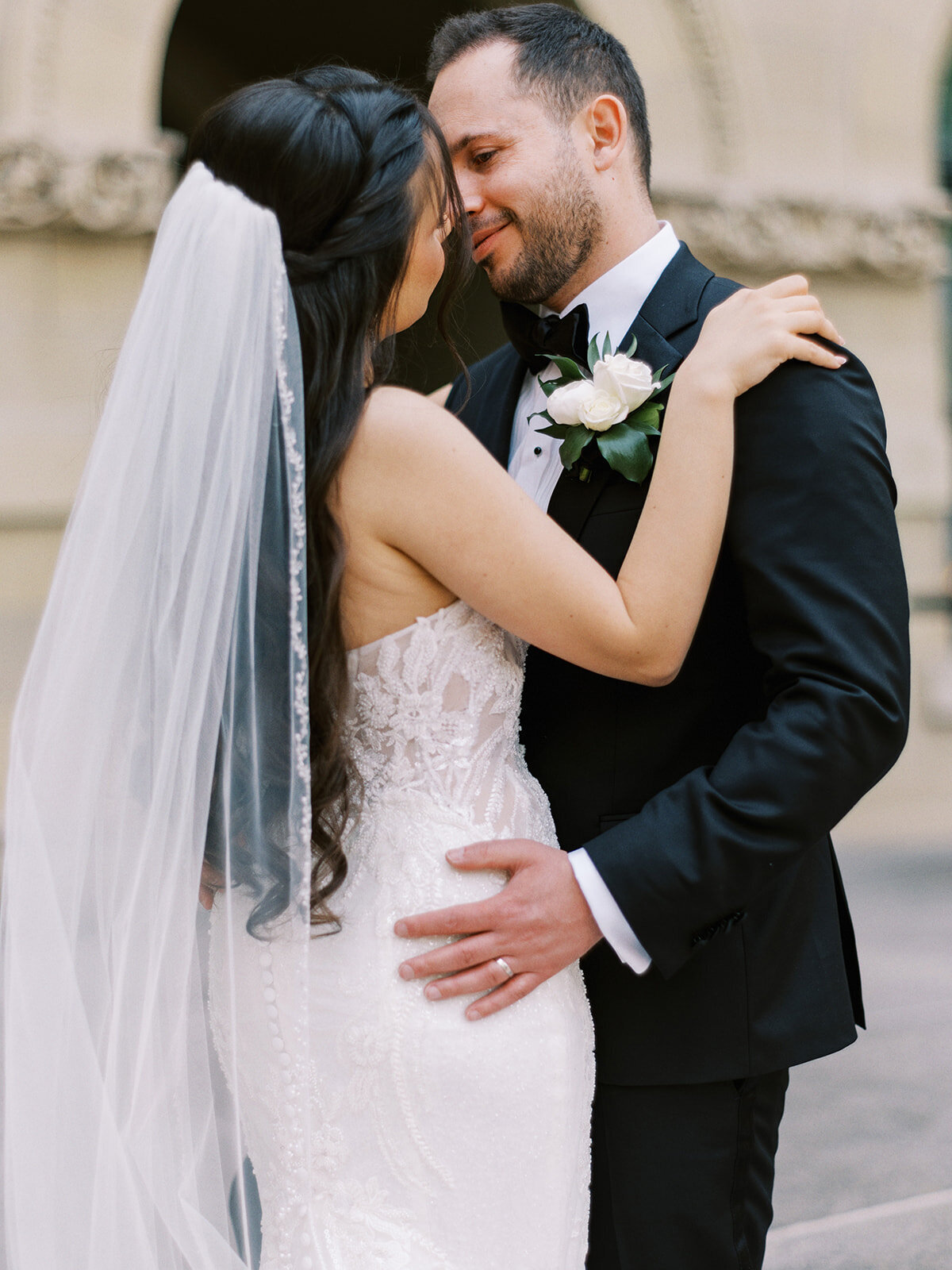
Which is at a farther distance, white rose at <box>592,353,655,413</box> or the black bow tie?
the black bow tie

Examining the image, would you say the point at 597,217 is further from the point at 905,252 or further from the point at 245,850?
the point at 905,252

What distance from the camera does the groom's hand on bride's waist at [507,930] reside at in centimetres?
156


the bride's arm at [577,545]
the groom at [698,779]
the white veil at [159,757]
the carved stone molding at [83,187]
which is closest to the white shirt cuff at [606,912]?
the groom at [698,779]

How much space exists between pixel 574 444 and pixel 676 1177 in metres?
1.11

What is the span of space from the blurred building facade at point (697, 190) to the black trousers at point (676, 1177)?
12.1 feet

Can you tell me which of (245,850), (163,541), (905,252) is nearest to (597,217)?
(163,541)

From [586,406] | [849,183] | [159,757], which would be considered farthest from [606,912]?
[849,183]

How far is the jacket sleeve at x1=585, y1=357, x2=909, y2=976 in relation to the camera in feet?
5.23

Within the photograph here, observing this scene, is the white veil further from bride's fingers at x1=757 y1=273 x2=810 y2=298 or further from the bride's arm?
bride's fingers at x1=757 y1=273 x2=810 y2=298

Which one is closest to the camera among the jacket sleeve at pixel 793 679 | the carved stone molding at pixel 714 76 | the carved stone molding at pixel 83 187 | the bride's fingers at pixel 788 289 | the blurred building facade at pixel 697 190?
the jacket sleeve at pixel 793 679

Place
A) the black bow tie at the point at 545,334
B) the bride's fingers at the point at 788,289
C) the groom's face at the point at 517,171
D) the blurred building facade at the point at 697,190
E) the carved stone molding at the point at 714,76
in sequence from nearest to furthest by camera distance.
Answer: the bride's fingers at the point at 788,289 → the black bow tie at the point at 545,334 → the groom's face at the point at 517,171 → the blurred building facade at the point at 697,190 → the carved stone molding at the point at 714,76

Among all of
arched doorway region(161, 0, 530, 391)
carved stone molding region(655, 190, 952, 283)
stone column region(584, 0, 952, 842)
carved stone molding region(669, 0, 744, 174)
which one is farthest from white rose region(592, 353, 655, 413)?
arched doorway region(161, 0, 530, 391)

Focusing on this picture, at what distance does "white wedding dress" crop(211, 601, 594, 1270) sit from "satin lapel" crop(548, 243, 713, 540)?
31 cm

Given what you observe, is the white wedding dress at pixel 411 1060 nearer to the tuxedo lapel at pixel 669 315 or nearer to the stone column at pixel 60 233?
the tuxedo lapel at pixel 669 315
